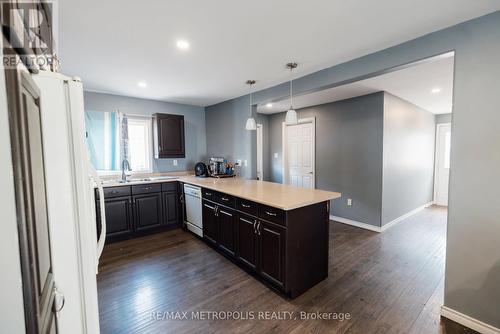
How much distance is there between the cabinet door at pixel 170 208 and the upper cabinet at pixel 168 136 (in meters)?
0.79

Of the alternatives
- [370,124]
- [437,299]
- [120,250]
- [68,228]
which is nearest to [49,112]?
[68,228]

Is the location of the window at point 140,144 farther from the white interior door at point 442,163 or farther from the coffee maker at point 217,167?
the white interior door at point 442,163

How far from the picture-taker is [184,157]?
4520 millimetres

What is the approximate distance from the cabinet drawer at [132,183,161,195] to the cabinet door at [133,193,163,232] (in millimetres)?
67

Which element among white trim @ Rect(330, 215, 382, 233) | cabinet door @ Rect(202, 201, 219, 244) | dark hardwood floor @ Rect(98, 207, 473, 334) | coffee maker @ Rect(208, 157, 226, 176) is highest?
coffee maker @ Rect(208, 157, 226, 176)

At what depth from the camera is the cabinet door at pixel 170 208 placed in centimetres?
378

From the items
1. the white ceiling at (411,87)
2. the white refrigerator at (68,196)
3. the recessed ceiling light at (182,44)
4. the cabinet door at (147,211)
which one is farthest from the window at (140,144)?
the white refrigerator at (68,196)

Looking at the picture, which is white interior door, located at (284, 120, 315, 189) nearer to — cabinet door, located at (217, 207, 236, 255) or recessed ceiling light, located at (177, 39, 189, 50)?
cabinet door, located at (217, 207, 236, 255)

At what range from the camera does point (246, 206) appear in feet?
7.67

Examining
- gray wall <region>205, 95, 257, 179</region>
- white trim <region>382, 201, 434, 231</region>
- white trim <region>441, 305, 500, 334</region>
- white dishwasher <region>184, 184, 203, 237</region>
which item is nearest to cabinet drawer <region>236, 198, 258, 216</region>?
white dishwasher <region>184, 184, 203, 237</region>

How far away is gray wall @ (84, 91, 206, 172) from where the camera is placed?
3.63 m

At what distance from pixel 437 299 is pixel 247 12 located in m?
2.99

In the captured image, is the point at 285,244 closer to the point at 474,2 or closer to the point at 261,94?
the point at 474,2

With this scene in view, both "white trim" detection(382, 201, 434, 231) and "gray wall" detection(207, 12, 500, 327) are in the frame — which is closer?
"gray wall" detection(207, 12, 500, 327)
